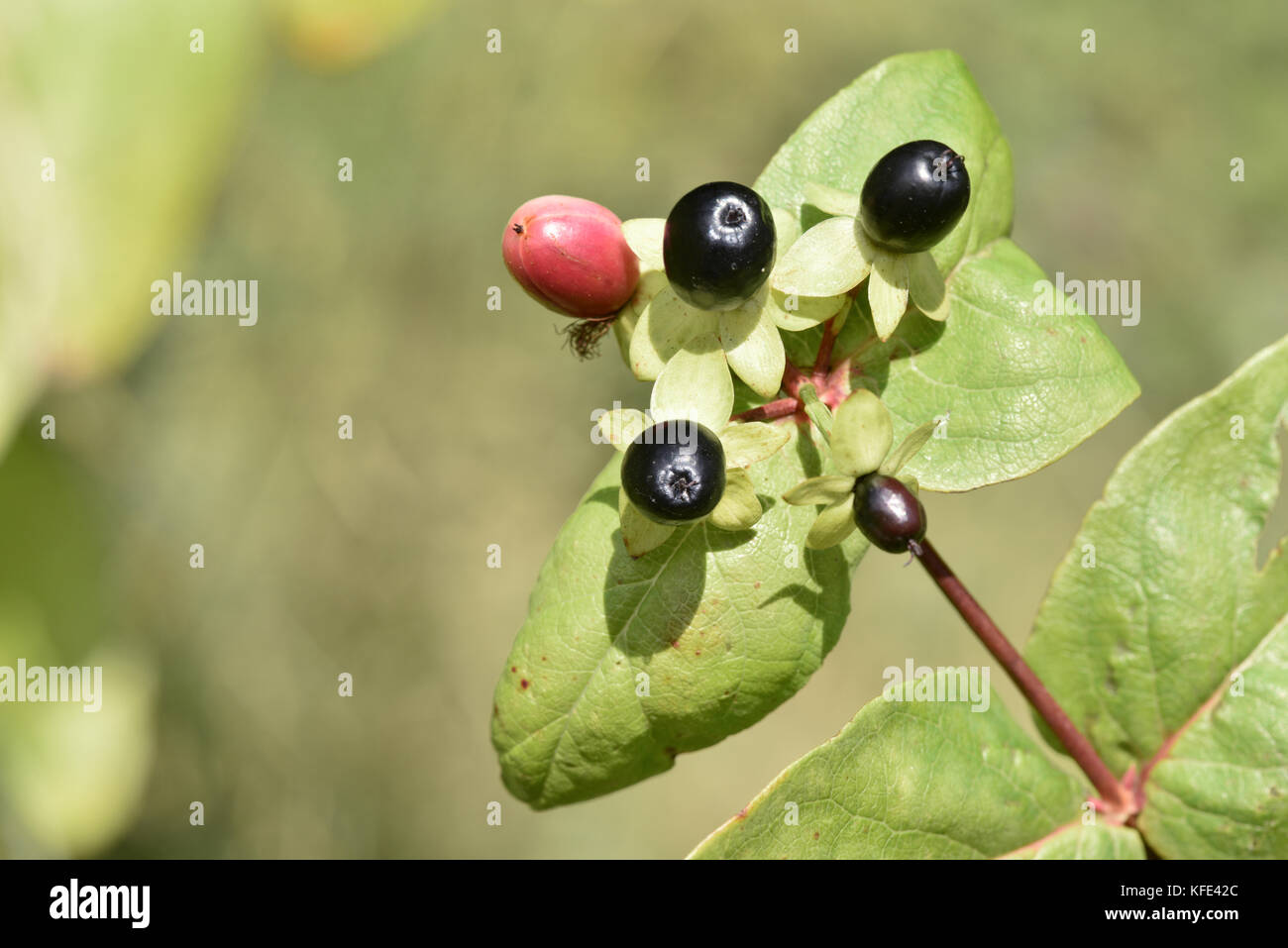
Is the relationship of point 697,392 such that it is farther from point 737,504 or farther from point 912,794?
point 912,794

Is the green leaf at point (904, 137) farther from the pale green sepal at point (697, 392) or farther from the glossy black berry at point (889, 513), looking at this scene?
the glossy black berry at point (889, 513)

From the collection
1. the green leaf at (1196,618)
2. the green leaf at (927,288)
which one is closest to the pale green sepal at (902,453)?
the green leaf at (927,288)

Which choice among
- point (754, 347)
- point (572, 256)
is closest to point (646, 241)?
point (572, 256)

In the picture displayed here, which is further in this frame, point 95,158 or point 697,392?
point 95,158

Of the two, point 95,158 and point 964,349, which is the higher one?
point 95,158

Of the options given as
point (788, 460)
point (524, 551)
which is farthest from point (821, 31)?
point (788, 460)
